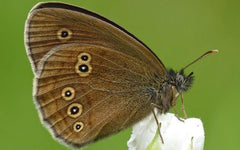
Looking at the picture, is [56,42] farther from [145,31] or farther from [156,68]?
[145,31]

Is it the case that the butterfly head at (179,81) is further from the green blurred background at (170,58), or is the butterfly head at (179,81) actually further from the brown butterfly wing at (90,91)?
the green blurred background at (170,58)

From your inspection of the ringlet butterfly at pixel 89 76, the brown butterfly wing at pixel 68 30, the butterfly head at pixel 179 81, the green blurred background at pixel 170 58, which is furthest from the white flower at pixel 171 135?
the green blurred background at pixel 170 58

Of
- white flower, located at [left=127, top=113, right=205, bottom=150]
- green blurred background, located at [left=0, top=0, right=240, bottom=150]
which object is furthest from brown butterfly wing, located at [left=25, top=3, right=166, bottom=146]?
green blurred background, located at [left=0, top=0, right=240, bottom=150]
